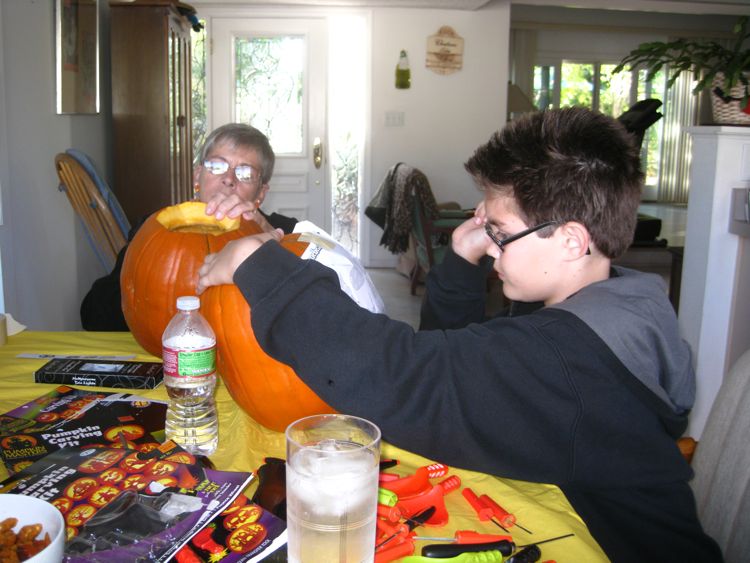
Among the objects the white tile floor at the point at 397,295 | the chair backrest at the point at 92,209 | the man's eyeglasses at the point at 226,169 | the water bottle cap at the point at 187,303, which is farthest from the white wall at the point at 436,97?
the water bottle cap at the point at 187,303

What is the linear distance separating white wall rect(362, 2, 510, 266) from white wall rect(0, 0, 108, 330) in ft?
13.3

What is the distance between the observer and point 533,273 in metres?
1.01

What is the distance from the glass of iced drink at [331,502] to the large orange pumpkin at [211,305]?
0.35m

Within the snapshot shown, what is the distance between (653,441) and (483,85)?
609cm

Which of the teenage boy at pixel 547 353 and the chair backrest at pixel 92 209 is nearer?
the teenage boy at pixel 547 353

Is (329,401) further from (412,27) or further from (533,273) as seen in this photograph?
(412,27)

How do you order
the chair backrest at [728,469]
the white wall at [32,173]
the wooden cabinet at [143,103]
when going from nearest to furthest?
1. the chair backrest at [728,469]
2. the white wall at [32,173]
3. the wooden cabinet at [143,103]

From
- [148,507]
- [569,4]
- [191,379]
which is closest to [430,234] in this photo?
[569,4]

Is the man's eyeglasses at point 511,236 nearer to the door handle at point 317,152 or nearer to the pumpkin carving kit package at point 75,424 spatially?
the pumpkin carving kit package at point 75,424

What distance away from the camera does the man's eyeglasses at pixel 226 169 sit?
181cm

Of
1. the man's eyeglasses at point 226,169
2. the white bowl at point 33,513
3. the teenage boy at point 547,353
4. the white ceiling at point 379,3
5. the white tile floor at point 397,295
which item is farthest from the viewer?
the white ceiling at point 379,3

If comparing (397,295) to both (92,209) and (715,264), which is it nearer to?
(715,264)

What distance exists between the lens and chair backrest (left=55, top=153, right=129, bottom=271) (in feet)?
7.98

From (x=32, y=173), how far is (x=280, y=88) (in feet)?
13.0
